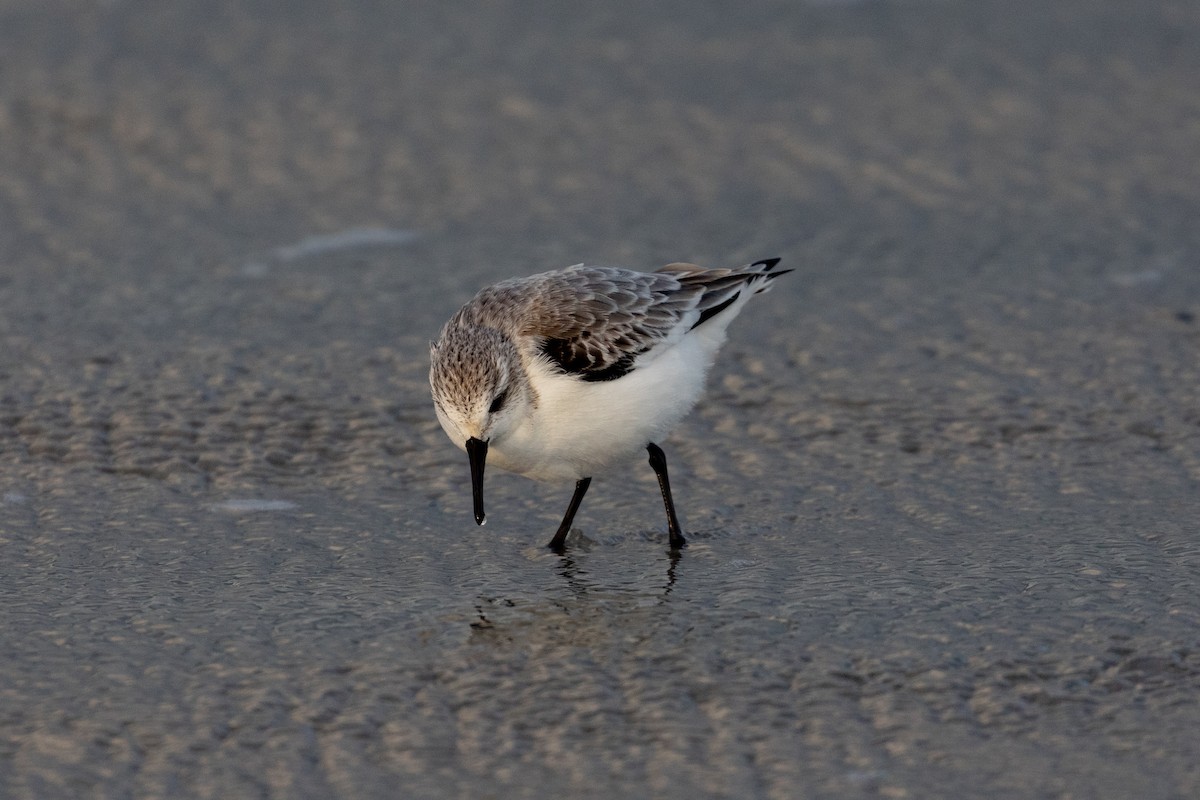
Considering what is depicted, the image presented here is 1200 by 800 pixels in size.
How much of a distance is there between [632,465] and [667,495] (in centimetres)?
82

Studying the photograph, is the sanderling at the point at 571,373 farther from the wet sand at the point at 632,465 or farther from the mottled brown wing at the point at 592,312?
the wet sand at the point at 632,465

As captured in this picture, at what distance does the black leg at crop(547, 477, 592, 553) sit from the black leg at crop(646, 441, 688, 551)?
251 mm

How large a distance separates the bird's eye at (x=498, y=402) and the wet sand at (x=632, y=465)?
606mm

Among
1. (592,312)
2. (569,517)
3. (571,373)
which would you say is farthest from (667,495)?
Answer: (592,312)

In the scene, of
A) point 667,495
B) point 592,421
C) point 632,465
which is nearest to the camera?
point 592,421

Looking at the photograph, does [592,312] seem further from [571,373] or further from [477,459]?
[477,459]

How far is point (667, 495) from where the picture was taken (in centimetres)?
568

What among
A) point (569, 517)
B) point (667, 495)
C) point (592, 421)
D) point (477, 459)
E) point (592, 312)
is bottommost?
point (569, 517)

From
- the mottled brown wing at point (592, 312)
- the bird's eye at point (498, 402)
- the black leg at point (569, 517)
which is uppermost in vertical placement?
the mottled brown wing at point (592, 312)

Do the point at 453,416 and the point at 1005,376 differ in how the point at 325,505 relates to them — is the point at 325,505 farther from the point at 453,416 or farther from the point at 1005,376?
the point at 1005,376

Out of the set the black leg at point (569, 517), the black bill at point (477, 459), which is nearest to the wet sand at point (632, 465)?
the black leg at point (569, 517)

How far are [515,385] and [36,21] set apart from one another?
6.41m

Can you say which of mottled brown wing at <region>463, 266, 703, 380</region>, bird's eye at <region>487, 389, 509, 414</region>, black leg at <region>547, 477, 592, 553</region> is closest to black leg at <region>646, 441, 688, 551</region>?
black leg at <region>547, 477, 592, 553</region>

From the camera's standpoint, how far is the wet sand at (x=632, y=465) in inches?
171
